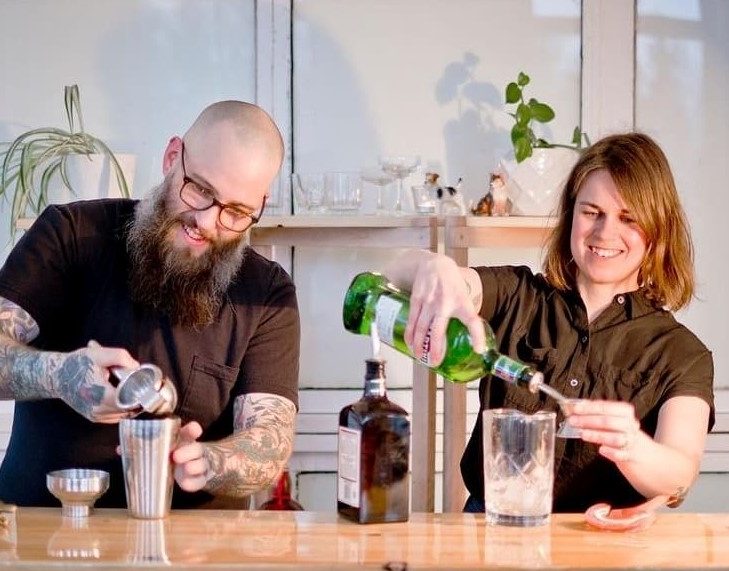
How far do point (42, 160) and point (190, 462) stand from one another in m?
1.48

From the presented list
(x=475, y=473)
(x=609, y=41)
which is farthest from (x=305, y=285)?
(x=475, y=473)

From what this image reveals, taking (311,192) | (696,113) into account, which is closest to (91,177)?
(311,192)

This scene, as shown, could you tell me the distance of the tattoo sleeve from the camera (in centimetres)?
170

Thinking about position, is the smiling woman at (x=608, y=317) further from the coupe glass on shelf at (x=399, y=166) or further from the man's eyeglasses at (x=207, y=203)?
the coupe glass on shelf at (x=399, y=166)

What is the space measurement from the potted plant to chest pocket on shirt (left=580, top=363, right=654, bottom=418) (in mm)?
1030

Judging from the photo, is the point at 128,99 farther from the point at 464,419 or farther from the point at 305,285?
the point at 464,419

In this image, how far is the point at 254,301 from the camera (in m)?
2.13

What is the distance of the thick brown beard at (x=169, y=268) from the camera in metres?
2.03

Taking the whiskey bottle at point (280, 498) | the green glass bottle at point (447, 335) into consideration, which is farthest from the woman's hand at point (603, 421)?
the whiskey bottle at point (280, 498)

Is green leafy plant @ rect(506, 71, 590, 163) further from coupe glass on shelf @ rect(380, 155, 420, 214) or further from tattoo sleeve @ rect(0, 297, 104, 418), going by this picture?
tattoo sleeve @ rect(0, 297, 104, 418)

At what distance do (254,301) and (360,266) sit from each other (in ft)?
3.90

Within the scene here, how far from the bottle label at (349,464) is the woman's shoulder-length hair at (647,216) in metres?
0.69

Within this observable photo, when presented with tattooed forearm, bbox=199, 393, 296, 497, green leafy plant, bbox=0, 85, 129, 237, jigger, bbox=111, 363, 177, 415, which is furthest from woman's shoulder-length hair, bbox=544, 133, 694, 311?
green leafy plant, bbox=0, 85, 129, 237

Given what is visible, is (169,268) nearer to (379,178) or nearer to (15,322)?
(15,322)
